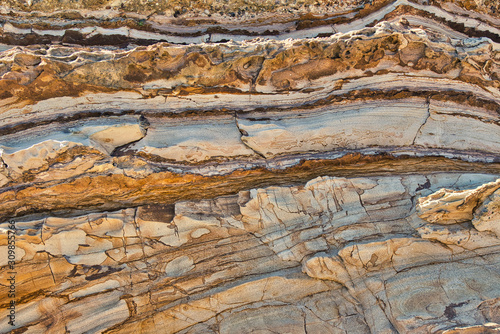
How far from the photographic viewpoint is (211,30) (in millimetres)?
3971

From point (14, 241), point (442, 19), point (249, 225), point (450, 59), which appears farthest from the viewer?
point (442, 19)

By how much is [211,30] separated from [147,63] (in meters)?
1.24

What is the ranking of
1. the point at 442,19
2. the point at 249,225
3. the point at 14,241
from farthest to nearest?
the point at 442,19, the point at 249,225, the point at 14,241

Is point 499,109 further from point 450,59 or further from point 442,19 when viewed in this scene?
point 442,19

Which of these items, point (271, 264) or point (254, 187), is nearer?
point (271, 264)

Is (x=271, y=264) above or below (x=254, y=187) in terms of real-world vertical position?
below

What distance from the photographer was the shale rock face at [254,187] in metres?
2.78

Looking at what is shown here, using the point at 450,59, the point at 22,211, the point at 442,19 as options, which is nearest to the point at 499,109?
the point at 450,59

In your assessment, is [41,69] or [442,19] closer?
[41,69]

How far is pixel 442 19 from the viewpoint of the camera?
3943mm

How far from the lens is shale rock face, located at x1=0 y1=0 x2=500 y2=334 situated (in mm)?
2779

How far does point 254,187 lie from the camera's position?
10.1 ft

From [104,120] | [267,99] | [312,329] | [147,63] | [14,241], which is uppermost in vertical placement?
[147,63]

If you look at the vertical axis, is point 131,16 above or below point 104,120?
above
